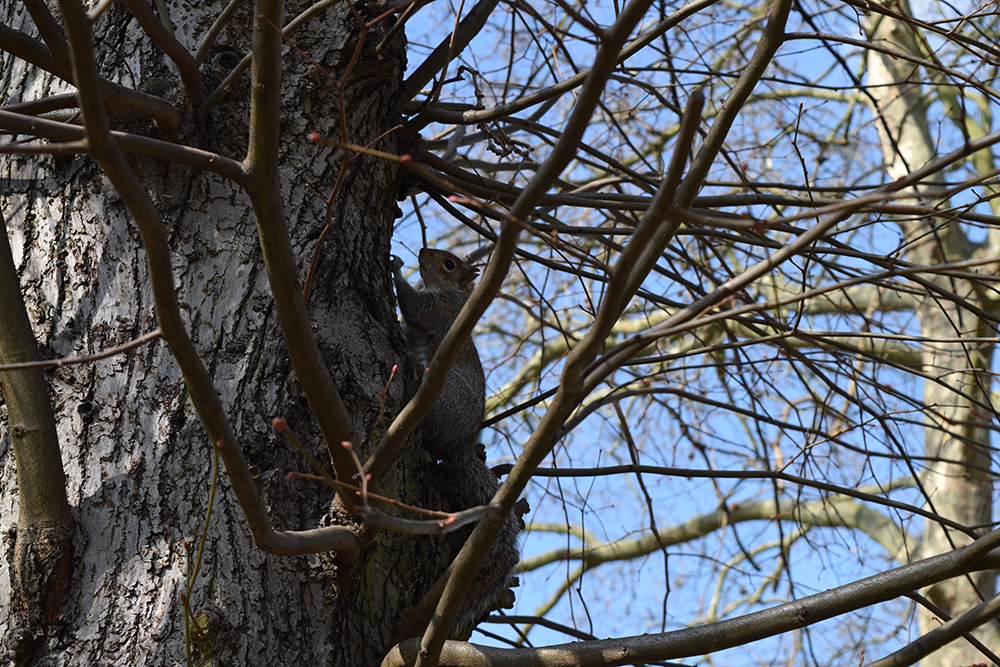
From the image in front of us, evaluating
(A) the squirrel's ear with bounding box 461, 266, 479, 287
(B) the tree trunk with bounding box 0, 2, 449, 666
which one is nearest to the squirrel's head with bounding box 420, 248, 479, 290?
(A) the squirrel's ear with bounding box 461, 266, 479, 287

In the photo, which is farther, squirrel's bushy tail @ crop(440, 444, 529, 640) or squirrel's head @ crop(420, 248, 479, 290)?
squirrel's head @ crop(420, 248, 479, 290)

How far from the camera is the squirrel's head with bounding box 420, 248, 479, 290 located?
4172 millimetres

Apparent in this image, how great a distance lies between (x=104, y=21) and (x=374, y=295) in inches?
38.2

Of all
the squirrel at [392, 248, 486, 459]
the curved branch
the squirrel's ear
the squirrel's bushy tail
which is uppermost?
the squirrel's ear

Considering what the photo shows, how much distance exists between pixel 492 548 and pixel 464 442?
1.71ft

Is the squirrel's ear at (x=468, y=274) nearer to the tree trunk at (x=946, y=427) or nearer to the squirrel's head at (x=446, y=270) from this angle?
the squirrel's head at (x=446, y=270)

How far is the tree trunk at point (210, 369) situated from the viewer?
166cm

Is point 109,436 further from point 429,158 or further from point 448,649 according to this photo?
point 429,158

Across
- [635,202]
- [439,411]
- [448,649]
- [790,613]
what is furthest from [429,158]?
[790,613]

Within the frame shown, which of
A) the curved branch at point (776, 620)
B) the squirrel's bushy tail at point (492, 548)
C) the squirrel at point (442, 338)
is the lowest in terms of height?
the curved branch at point (776, 620)

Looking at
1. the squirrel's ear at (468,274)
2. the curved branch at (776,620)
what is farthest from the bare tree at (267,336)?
the squirrel's ear at (468,274)

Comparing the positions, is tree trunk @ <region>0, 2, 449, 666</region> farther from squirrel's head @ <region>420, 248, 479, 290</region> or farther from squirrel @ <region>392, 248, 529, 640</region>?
squirrel's head @ <region>420, 248, 479, 290</region>

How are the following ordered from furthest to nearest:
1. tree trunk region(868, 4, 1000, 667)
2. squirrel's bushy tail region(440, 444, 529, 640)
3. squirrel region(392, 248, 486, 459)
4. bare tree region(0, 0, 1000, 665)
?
tree trunk region(868, 4, 1000, 667) → squirrel region(392, 248, 486, 459) → squirrel's bushy tail region(440, 444, 529, 640) → bare tree region(0, 0, 1000, 665)

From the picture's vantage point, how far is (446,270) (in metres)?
4.18
